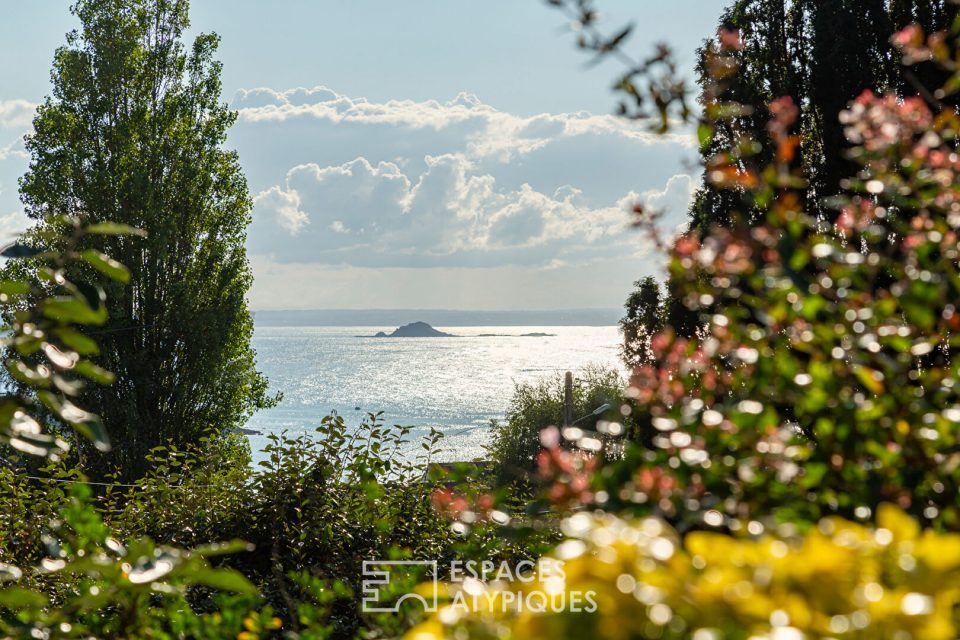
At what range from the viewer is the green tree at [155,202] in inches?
579

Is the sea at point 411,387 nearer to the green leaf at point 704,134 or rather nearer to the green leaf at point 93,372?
the green leaf at point 704,134

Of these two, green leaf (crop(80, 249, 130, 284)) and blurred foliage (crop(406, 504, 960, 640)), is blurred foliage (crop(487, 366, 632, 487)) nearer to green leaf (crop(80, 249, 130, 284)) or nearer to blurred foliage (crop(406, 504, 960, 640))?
green leaf (crop(80, 249, 130, 284))

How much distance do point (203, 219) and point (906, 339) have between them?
15.2m

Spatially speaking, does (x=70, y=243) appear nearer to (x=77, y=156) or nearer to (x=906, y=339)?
(x=906, y=339)

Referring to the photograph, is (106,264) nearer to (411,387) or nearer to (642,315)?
(642,315)

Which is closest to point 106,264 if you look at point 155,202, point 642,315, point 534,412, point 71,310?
point 71,310

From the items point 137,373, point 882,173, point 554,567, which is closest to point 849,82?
point 882,173

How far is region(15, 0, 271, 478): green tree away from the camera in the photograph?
14703mm

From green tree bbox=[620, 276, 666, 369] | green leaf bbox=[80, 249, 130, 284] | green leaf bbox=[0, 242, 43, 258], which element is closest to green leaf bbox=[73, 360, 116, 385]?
green leaf bbox=[80, 249, 130, 284]

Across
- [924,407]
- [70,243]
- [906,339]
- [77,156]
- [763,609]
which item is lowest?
[763,609]

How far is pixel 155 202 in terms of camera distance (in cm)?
1492

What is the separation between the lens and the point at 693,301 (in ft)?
6.24

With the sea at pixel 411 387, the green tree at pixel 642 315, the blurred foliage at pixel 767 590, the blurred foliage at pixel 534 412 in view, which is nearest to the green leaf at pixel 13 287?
the blurred foliage at pixel 767 590

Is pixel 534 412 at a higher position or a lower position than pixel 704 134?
lower
